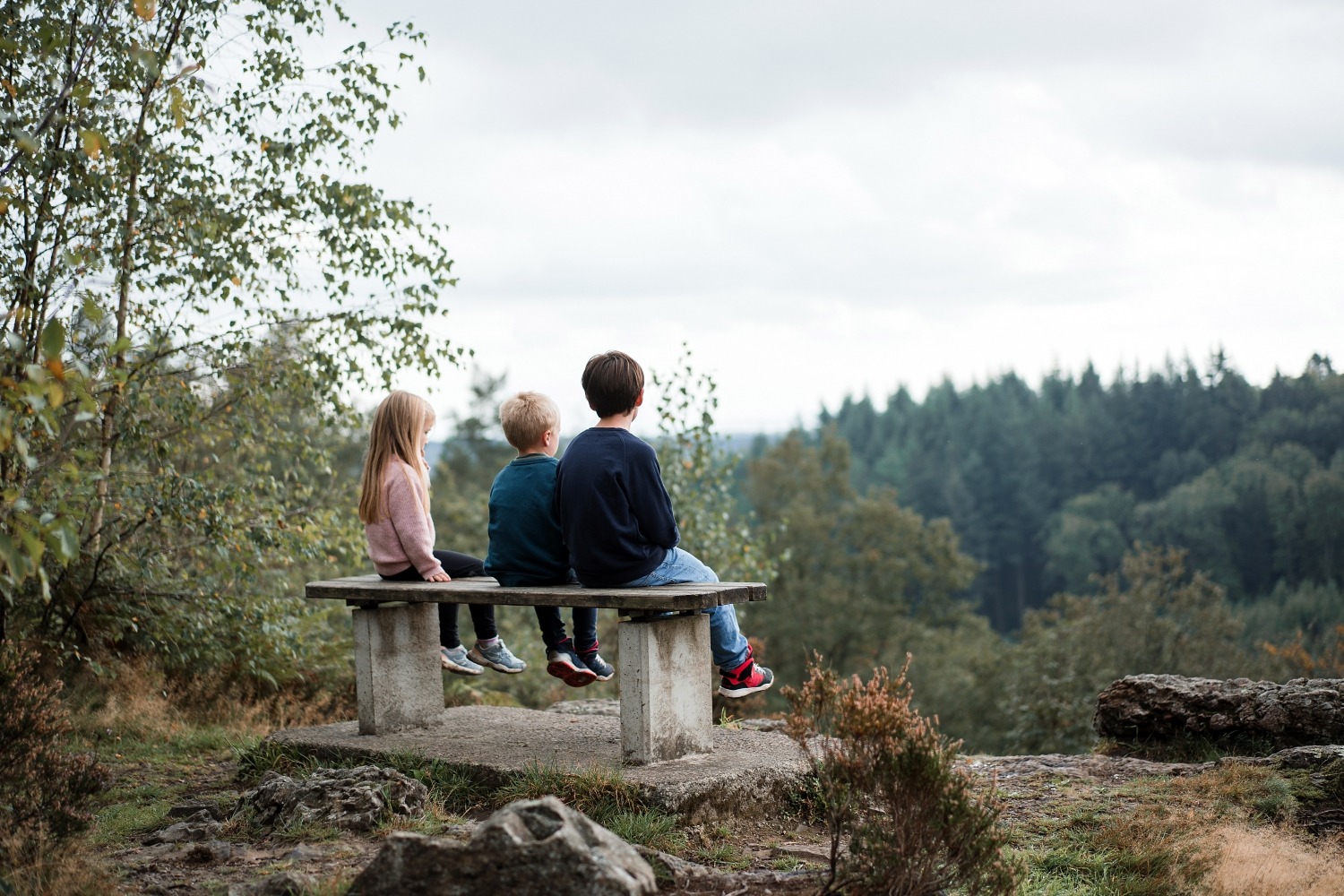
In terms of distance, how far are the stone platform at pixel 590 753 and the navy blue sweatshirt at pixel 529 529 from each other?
2.89ft

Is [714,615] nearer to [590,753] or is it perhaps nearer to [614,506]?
[614,506]

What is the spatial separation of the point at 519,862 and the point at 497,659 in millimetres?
2960

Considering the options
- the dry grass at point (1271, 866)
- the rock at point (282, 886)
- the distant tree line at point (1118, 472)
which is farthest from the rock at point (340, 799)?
the distant tree line at point (1118, 472)

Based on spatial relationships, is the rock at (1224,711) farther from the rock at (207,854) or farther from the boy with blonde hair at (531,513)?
the rock at (207,854)

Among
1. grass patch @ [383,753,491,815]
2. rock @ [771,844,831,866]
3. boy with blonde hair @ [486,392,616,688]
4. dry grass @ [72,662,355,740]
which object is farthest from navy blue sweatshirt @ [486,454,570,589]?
Result: dry grass @ [72,662,355,740]

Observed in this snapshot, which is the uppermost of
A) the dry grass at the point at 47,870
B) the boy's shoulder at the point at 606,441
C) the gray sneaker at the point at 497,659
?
the boy's shoulder at the point at 606,441

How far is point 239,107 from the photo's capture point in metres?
7.89

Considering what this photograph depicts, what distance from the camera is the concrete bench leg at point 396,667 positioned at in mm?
6270

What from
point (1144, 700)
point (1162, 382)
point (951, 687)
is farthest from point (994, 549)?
point (1144, 700)

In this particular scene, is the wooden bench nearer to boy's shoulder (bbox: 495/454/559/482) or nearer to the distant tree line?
boy's shoulder (bbox: 495/454/559/482)

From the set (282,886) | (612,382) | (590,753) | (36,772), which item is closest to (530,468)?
(612,382)

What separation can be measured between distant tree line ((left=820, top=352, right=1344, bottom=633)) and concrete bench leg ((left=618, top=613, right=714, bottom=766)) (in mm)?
46532

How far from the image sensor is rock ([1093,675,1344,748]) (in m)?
6.90

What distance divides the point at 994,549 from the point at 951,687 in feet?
150
